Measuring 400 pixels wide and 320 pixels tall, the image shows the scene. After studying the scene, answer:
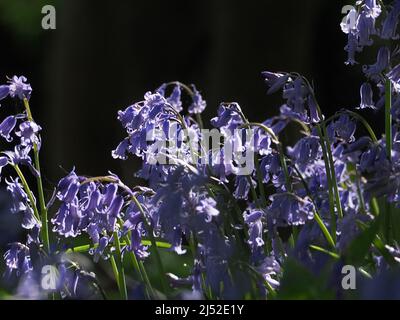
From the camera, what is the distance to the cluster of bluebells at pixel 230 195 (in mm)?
1986

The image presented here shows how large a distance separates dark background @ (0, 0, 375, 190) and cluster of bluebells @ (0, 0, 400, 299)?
4733 millimetres

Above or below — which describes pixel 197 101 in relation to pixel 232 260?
above

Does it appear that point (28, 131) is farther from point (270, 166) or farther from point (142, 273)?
point (270, 166)

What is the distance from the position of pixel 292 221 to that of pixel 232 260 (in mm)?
281

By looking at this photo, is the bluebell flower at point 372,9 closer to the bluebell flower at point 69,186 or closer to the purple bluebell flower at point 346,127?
the purple bluebell flower at point 346,127

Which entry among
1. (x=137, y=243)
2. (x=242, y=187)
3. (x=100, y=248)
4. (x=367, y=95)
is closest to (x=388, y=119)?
(x=367, y=95)

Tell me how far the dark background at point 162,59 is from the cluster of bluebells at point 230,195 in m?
4.73

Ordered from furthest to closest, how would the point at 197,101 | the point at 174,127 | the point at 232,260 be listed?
1. the point at 197,101
2. the point at 174,127
3. the point at 232,260

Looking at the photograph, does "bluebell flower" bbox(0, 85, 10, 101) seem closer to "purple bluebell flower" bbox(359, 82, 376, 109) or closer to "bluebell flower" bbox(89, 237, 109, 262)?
"bluebell flower" bbox(89, 237, 109, 262)

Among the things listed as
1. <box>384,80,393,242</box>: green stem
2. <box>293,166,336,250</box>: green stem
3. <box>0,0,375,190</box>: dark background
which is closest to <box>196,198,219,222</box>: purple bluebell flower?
<box>293,166,336,250</box>: green stem

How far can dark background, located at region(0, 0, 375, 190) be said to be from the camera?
27.4 ft
